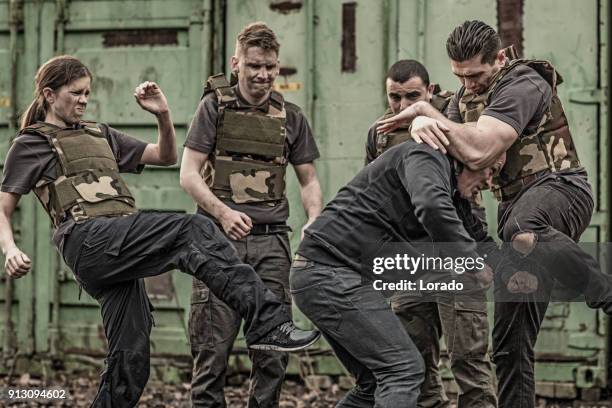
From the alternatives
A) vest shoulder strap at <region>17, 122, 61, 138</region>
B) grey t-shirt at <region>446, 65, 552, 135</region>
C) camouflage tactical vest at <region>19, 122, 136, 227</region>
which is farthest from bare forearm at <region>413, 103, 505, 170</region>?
vest shoulder strap at <region>17, 122, 61, 138</region>

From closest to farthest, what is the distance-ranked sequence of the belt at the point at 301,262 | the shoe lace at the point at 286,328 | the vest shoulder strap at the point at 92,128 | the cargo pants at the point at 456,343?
the belt at the point at 301,262
the shoe lace at the point at 286,328
the vest shoulder strap at the point at 92,128
the cargo pants at the point at 456,343

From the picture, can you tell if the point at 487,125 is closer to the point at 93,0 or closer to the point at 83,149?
the point at 83,149

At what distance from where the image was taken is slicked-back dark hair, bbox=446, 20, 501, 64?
529 cm

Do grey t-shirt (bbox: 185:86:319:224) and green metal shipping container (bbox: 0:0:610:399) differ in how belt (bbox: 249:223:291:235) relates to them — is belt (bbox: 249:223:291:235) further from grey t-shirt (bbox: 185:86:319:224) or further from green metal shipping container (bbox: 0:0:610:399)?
green metal shipping container (bbox: 0:0:610:399)

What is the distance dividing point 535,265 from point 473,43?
1.08 m

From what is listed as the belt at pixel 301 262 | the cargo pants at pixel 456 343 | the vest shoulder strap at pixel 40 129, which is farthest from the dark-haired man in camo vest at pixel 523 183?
the vest shoulder strap at pixel 40 129

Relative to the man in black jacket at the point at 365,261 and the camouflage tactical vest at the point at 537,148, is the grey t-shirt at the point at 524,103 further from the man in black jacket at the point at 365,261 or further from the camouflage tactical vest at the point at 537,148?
the man in black jacket at the point at 365,261

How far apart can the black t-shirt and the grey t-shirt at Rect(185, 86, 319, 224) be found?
4.16 feet

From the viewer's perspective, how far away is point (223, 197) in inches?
243

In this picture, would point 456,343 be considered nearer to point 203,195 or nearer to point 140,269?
point 203,195

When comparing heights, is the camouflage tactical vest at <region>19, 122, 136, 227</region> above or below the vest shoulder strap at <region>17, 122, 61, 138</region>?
below

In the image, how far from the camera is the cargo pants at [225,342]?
19.5 feet

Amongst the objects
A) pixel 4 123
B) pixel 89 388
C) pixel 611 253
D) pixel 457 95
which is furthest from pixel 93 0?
pixel 611 253

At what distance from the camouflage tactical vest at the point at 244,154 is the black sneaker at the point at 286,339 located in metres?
1.08
